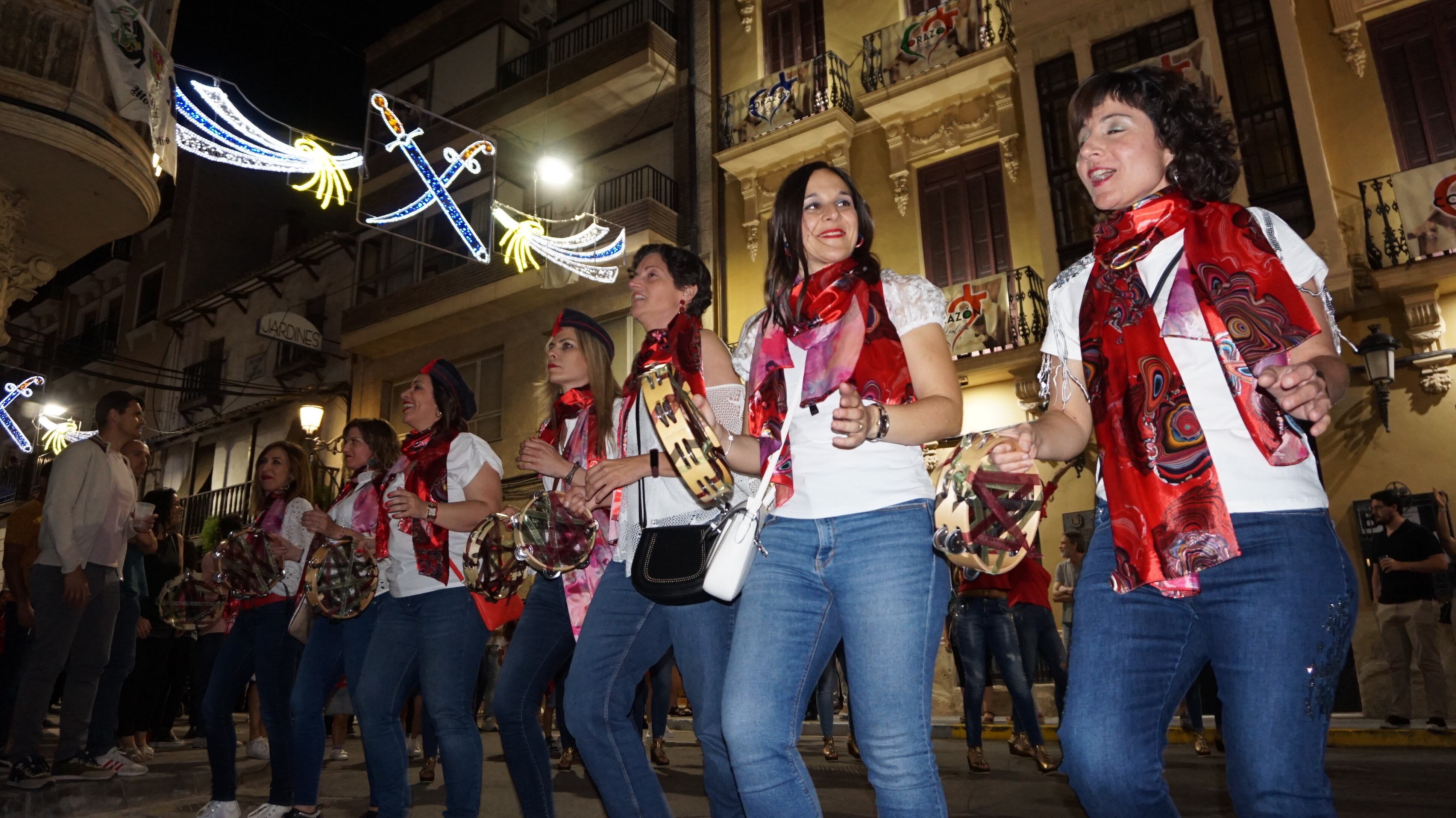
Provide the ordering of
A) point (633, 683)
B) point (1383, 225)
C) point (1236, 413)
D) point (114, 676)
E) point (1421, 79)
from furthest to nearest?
point (1421, 79), point (1383, 225), point (114, 676), point (633, 683), point (1236, 413)

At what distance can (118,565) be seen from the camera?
19.2ft

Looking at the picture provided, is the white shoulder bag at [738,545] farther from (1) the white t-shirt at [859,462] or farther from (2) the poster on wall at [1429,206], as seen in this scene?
(2) the poster on wall at [1429,206]

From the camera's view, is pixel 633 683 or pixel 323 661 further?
pixel 323 661

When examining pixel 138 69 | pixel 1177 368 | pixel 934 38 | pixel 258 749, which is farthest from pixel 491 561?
pixel 934 38

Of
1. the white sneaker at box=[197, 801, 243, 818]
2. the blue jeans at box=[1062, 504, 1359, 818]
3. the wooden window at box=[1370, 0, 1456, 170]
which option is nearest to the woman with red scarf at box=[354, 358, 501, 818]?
the white sneaker at box=[197, 801, 243, 818]

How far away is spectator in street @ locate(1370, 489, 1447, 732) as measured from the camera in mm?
8562

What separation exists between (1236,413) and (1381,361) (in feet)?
35.4

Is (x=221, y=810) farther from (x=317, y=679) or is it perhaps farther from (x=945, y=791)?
(x=945, y=791)

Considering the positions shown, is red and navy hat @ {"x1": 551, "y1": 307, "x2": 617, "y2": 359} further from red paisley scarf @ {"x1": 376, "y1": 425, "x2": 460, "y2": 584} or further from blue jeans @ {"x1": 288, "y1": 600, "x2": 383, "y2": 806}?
blue jeans @ {"x1": 288, "y1": 600, "x2": 383, "y2": 806}

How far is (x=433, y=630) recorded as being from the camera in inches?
155

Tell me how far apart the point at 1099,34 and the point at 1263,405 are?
13641 mm

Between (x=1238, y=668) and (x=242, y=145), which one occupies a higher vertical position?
(x=242, y=145)

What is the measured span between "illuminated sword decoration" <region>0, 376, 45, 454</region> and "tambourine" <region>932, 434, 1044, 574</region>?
25.6 metres

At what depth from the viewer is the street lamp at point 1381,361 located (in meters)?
10.8
